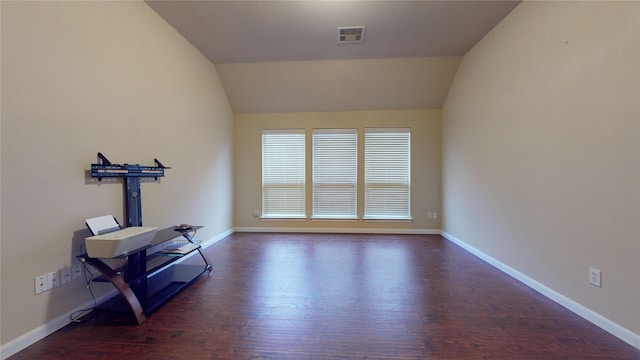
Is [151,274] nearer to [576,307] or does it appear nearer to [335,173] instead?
[335,173]

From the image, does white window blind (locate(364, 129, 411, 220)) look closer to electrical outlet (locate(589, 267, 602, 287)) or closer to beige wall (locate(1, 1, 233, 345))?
electrical outlet (locate(589, 267, 602, 287))

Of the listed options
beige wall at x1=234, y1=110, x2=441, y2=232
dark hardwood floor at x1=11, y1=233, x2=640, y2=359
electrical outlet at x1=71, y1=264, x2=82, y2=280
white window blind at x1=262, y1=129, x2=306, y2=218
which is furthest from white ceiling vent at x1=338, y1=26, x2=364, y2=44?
electrical outlet at x1=71, y1=264, x2=82, y2=280

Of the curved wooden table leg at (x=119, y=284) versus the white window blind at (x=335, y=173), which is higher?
the white window blind at (x=335, y=173)

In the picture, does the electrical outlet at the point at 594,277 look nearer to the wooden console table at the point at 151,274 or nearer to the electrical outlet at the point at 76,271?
the wooden console table at the point at 151,274

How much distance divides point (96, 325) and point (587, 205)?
3.89 meters

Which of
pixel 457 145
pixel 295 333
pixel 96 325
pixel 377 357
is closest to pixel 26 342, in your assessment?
pixel 96 325

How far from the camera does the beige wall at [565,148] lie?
162 cm

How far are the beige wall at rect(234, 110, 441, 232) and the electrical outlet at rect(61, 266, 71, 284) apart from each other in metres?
3.05

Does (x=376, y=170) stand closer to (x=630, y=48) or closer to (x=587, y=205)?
(x=587, y=205)

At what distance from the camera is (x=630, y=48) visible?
158 centimetres

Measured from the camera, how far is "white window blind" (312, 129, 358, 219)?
475 centimetres

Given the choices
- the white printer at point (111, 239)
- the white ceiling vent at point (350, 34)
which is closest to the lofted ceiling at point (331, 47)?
the white ceiling vent at point (350, 34)

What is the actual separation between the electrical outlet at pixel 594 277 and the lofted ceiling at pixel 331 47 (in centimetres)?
264

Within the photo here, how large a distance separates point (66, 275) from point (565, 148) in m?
4.13
